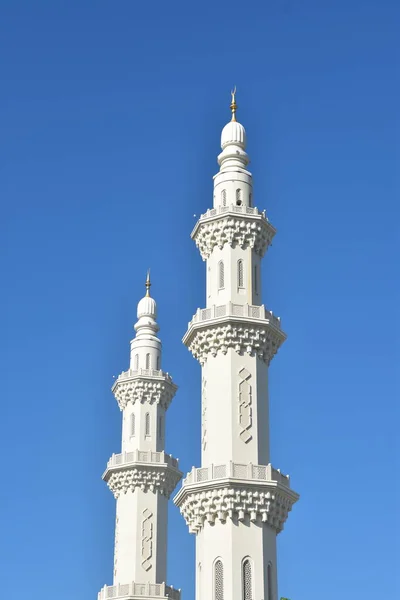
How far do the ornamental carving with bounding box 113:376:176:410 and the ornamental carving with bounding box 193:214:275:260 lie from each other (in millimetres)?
20216

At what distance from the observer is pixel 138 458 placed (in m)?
71.4

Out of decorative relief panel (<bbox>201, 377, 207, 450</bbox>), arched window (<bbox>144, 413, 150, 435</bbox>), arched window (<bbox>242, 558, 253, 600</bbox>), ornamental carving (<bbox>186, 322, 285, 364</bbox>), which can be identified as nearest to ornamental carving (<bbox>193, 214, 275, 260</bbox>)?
ornamental carving (<bbox>186, 322, 285, 364</bbox>)

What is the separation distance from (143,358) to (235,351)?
2448 cm

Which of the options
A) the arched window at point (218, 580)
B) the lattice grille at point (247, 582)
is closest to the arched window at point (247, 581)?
the lattice grille at point (247, 582)

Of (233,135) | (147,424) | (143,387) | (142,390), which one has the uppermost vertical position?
(233,135)

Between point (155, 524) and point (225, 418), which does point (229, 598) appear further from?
point (155, 524)

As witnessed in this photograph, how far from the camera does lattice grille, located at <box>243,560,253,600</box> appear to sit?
48.1m

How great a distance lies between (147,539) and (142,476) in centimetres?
428

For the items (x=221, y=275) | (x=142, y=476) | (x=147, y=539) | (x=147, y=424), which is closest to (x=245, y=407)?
(x=221, y=275)

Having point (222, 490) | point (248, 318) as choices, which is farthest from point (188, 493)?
point (248, 318)

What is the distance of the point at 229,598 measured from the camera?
47656 mm

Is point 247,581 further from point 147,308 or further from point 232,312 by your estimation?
point 147,308

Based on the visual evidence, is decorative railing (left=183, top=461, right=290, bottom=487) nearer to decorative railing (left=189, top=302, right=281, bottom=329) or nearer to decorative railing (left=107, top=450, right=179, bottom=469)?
decorative railing (left=189, top=302, right=281, bottom=329)

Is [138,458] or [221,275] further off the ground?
[221,275]
